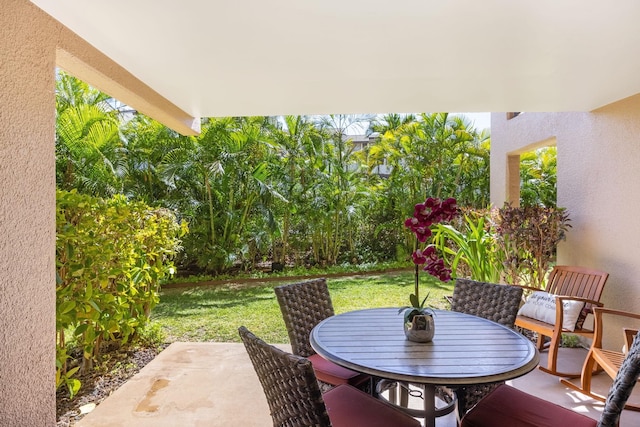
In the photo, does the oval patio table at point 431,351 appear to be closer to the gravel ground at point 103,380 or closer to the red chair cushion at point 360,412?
the red chair cushion at point 360,412

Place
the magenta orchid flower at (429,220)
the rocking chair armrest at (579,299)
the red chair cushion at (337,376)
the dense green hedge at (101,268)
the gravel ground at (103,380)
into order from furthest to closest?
the rocking chair armrest at (579,299), the gravel ground at (103,380), the dense green hedge at (101,268), the red chair cushion at (337,376), the magenta orchid flower at (429,220)

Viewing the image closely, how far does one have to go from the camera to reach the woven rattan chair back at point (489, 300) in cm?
262

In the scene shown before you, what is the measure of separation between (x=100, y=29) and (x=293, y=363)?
2.03 m

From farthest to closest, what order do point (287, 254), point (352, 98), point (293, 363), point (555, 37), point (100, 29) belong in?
1. point (287, 254)
2. point (352, 98)
3. point (555, 37)
4. point (100, 29)
5. point (293, 363)

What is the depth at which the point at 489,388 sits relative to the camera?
244 cm

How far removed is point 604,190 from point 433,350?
325 centimetres

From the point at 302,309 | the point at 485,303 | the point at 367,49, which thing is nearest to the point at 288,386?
the point at 302,309

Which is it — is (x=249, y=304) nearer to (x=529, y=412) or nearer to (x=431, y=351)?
(x=431, y=351)

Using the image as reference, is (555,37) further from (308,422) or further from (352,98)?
(308,422)

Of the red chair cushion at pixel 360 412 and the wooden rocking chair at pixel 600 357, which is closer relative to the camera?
the red chair cushion at pixel 360 412

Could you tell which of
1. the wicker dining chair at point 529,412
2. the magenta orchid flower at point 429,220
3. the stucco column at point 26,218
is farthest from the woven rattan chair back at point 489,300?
the stucco column at point 26,218

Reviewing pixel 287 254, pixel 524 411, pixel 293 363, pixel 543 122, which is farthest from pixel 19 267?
pixel 287 254

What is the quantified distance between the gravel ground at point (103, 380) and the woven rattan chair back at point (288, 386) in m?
2.01

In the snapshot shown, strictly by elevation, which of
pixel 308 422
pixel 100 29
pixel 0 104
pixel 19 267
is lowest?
pixel 308 422
